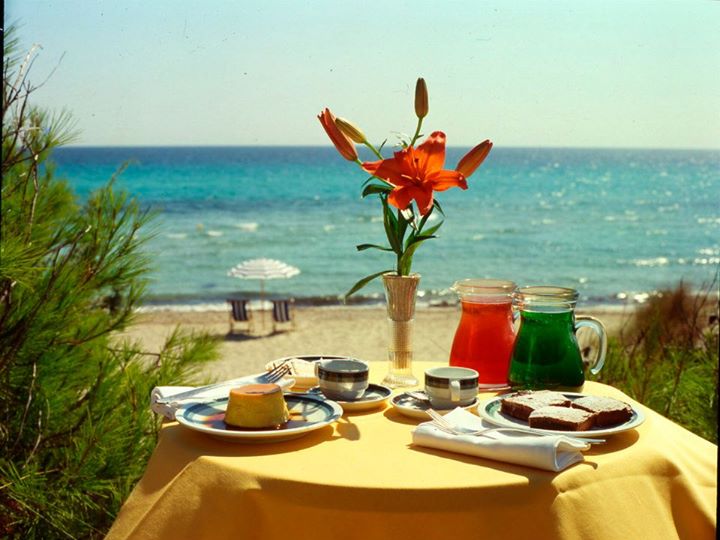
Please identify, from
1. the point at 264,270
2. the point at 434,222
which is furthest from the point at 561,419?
the point at 434,222

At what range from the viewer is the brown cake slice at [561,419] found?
1.37 m

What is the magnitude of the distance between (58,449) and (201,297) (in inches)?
527

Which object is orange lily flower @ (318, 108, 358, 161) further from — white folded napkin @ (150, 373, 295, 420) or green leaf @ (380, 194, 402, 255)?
white folded napkin @ (150, 373, 295, 420)

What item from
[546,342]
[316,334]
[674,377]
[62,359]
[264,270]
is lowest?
[316,334]

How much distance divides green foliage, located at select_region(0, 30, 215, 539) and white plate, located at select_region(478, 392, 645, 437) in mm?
1225

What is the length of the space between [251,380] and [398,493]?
584 mm

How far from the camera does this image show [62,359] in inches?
97.3

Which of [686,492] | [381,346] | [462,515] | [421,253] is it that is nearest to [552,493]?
[462,515]

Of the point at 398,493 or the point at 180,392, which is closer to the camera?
the point at 398,493

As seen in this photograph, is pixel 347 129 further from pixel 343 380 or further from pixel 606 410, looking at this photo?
pixel 606 410

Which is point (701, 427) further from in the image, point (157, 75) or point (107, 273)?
point (157, 75)

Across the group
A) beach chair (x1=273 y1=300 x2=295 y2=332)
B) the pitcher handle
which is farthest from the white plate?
beach chair (x1=273 y1=300 x2=295 y2=332)

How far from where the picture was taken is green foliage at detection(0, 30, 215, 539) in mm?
2297

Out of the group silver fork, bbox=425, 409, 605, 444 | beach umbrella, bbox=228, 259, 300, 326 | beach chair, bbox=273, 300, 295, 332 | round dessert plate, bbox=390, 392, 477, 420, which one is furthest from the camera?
beach umbrella, bbox=228, 259, 300, 326
